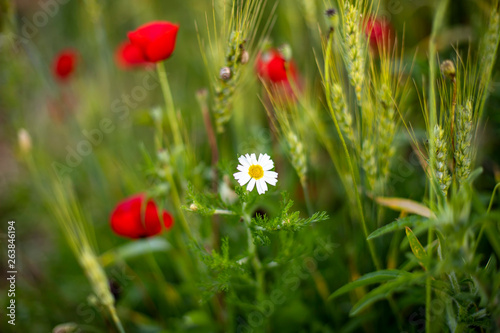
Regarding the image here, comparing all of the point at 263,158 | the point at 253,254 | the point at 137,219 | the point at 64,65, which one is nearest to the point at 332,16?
the point at 263,158

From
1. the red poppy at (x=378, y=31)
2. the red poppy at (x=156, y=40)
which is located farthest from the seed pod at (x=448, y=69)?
the red poppy at (x=156, y=40)

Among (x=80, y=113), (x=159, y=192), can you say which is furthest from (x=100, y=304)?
(x=80, y=113)

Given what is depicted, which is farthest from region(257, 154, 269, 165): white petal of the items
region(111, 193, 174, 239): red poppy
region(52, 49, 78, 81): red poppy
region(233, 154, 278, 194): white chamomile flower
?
region(52, 49, 78, 81): red poppy

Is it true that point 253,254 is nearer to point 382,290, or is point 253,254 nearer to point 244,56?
point 382,290

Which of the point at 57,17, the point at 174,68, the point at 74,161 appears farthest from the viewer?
the point at 57,17

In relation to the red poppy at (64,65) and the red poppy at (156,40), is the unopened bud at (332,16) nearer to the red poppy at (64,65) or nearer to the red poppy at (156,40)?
the red poppy at (156,40)

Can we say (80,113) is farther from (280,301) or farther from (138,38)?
(280,301)
